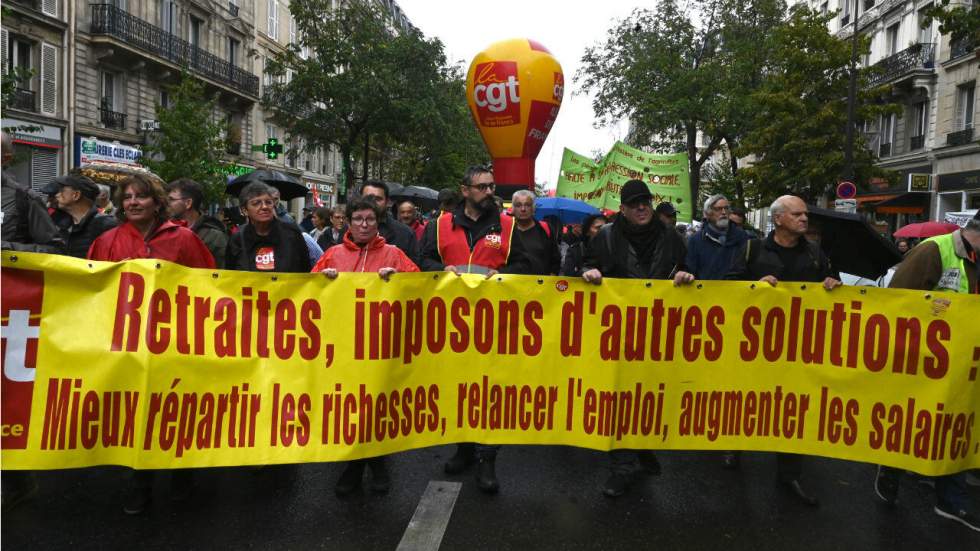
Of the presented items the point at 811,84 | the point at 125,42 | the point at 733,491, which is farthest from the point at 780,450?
the point at 125,42

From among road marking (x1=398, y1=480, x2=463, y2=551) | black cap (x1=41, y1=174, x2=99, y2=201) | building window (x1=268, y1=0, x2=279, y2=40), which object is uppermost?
building window (x1=268, y1=0, x2=279, y2=40)

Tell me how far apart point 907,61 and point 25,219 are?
33.6 meters

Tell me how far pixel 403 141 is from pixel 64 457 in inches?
1003

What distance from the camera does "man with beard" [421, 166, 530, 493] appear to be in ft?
16.6

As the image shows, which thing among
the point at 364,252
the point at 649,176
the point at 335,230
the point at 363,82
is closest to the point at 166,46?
the point at 363,82

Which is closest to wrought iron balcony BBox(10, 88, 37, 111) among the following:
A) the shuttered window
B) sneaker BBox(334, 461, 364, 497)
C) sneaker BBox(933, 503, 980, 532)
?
the shuttered window

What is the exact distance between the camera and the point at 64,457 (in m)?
3.72

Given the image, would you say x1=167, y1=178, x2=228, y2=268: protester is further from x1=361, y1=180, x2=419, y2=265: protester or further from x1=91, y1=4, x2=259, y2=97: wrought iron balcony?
x1=91, y1=4, x2=259, y2=97: wrought iron balcony

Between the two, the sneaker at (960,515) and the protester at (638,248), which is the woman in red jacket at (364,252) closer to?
the protester at (638,248)

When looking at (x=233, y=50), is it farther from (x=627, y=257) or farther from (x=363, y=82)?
(x=627, y=257)

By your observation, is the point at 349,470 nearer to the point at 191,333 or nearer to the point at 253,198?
the point at 191,333

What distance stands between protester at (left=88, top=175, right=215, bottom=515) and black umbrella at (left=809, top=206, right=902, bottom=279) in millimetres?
4038

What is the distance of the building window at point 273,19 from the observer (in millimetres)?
37812

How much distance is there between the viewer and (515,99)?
14.9 meters
